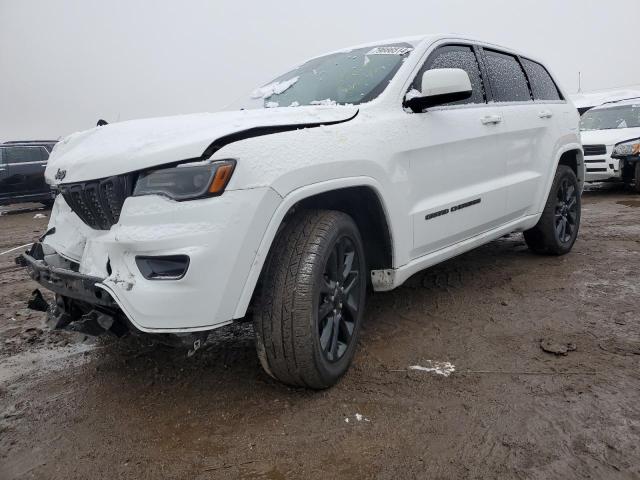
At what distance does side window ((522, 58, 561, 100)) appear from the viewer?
4.40 m

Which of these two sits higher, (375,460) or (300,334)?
(300,334)

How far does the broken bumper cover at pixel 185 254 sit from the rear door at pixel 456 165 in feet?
3.62

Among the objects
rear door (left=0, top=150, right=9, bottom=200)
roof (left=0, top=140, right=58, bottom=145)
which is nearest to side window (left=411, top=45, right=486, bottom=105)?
rear door (left=0, top=150, right=9, bottom=200)

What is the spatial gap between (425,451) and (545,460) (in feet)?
1.43

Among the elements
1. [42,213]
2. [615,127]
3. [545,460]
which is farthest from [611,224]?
[42,213]

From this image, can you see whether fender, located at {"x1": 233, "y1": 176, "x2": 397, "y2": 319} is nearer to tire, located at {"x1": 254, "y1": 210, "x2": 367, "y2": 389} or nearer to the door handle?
tire, located at {"x1": 254, "y1": 210, "x2": 367, "y2": 389}

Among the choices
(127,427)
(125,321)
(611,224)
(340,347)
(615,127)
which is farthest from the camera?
(615,127)

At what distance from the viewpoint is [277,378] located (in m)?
2.36

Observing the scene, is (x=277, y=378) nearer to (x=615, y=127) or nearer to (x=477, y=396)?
(x=477, y=396)

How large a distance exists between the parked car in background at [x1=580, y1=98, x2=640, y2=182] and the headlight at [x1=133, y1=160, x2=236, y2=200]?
906 cm

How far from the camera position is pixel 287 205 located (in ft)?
7.07

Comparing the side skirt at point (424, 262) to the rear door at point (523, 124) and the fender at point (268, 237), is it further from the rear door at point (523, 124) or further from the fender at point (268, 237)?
the fender at point (268, 237)

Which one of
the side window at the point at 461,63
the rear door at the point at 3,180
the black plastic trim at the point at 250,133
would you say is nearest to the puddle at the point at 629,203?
the side window at the point at 461,63

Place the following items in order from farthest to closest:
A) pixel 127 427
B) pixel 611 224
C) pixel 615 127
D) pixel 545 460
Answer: pixel 615 127 < pixel 611 224 < pixel 127 427 < pixel 545 460
